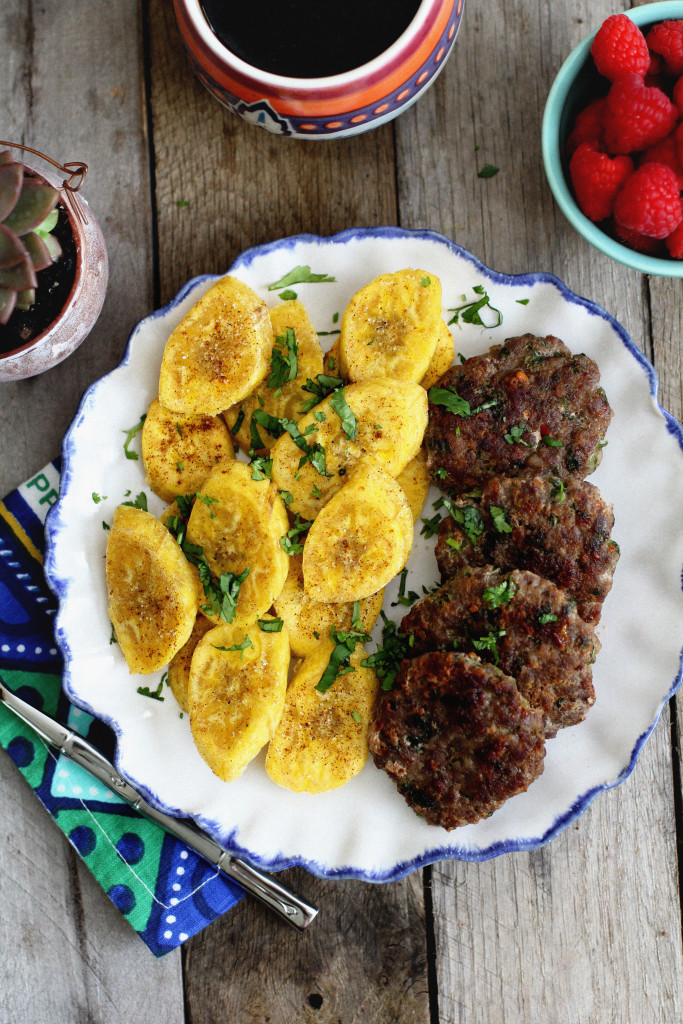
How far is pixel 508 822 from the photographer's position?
76.8 inches

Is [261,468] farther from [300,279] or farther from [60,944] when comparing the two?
[60,944]

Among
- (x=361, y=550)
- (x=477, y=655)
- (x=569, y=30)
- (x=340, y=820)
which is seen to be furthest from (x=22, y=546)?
(x=569, y=30)

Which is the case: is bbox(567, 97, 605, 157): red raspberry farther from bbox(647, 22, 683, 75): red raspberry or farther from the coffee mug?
the coffee mug

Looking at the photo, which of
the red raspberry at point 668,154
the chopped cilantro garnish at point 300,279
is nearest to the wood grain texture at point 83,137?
the chopped cilantro garnish at point 300,279

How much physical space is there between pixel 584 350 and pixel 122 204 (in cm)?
141

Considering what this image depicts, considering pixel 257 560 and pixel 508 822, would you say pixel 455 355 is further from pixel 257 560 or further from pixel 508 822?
pixel 508 822

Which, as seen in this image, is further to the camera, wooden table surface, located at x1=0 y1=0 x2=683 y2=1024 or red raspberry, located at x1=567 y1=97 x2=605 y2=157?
wooden table surface, located at x1=0 y1=0 x2=683 y2=1024

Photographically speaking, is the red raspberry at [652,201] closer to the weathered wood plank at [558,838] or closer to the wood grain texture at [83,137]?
the weathered wood plank at [558,838]

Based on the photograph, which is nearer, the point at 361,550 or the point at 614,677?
the point at 361,550

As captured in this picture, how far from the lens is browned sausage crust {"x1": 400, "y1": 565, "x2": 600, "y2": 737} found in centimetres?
174

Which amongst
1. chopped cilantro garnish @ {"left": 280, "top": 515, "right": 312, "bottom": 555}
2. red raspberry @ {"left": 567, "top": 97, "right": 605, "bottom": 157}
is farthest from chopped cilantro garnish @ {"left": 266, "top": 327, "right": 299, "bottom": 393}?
red raspberry @ {"left": 567, "top": 97, "right": 605, "bottom": 157}

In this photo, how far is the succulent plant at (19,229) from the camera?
1667mm

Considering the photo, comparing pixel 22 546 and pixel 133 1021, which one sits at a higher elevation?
pixel 22 546

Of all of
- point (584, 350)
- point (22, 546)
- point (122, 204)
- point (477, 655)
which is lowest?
point (477, 655)
